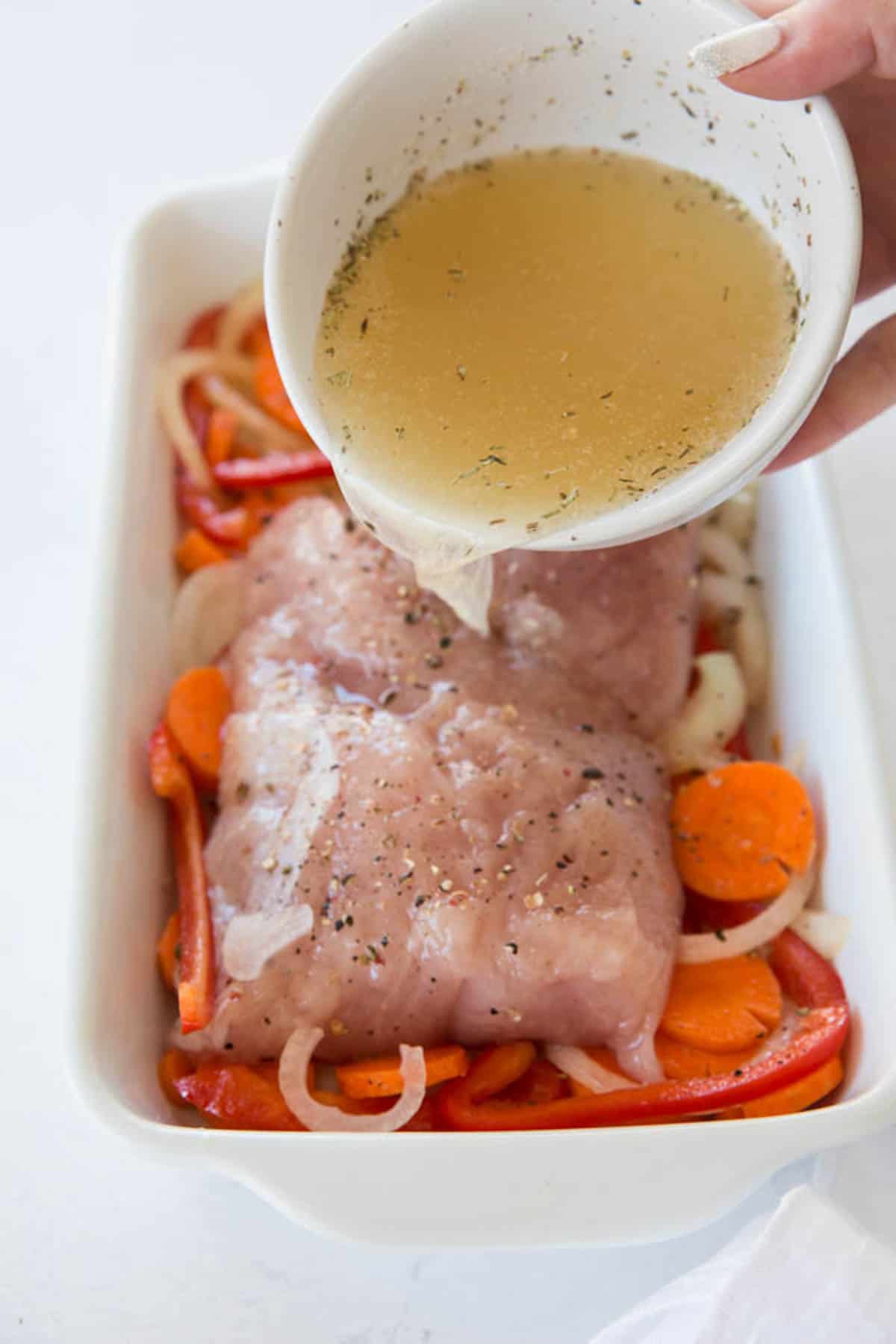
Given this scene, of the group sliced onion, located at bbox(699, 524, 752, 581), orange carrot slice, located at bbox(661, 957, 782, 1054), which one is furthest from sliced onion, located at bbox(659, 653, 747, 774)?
orange carrot slice, located at bbox(661, 957, 782, 1054)

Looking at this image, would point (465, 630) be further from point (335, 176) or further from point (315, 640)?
point (335, 176)

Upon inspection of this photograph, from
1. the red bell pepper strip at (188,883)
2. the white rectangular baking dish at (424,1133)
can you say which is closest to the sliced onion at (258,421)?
the white rectangular baking dish at (424,1133)

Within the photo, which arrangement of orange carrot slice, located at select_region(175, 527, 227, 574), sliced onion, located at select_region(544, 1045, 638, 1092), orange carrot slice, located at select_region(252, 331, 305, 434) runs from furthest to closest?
orange carrot slice, located at select_region(252, 331, 305, 434) < orange carrot slice, located at select_region(175, 527, 227, 574) < sliced onion, located at select_region(544, 1045, 638, 1092)

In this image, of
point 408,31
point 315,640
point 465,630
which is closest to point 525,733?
point 465,630

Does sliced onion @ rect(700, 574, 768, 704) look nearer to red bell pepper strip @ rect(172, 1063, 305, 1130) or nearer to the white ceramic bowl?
the white ceramic bowl

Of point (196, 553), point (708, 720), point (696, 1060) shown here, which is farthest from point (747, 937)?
point (196, 553)

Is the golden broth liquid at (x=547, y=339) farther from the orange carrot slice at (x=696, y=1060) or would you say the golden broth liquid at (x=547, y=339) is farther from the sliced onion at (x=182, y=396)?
the orange carrot slice at (x=696, y=1060)

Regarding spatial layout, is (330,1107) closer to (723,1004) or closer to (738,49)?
(723,1004)
